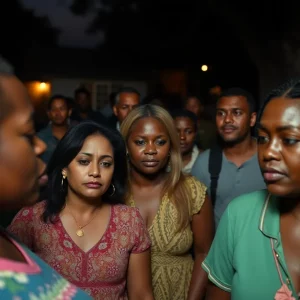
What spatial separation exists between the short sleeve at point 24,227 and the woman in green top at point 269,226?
991 mm

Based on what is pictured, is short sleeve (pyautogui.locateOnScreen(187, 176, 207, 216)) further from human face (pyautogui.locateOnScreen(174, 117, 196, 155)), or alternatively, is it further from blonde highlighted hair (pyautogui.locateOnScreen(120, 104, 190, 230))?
human face (pyautogui.locateOnScreen(174, 117, 196, 155))

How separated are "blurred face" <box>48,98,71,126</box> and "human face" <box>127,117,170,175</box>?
2.69m

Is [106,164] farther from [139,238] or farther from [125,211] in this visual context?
[139,238]

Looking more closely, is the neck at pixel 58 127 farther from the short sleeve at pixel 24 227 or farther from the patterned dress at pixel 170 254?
the short sleeve at pixel 24 227

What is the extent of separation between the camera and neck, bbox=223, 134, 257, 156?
446 centimetres

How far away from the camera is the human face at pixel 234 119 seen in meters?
4.54

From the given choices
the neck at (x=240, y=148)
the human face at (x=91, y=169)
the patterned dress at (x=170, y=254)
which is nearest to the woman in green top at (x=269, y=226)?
the human face at (x=91, y=169)

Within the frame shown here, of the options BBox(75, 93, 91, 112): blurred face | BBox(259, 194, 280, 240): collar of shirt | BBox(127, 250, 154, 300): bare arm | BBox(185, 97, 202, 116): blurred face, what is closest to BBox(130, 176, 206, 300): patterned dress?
BBox(127, 250, 154, 300): bare arm

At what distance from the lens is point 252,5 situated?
9938 millimetres

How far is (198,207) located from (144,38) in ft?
61.6

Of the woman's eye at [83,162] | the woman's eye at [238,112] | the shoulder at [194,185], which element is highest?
the woman's eye at [238,112]

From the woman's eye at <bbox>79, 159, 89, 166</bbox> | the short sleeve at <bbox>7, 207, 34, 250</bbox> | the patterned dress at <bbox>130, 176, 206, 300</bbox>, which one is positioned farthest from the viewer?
the patterned dress at <bbox>130, 176, 206, 300</bbox>

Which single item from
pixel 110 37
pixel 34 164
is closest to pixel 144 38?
pixel 110 37

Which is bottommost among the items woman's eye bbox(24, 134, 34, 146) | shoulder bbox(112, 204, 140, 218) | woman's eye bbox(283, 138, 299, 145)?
shoulder bbox(112, 204, 140, 218)
